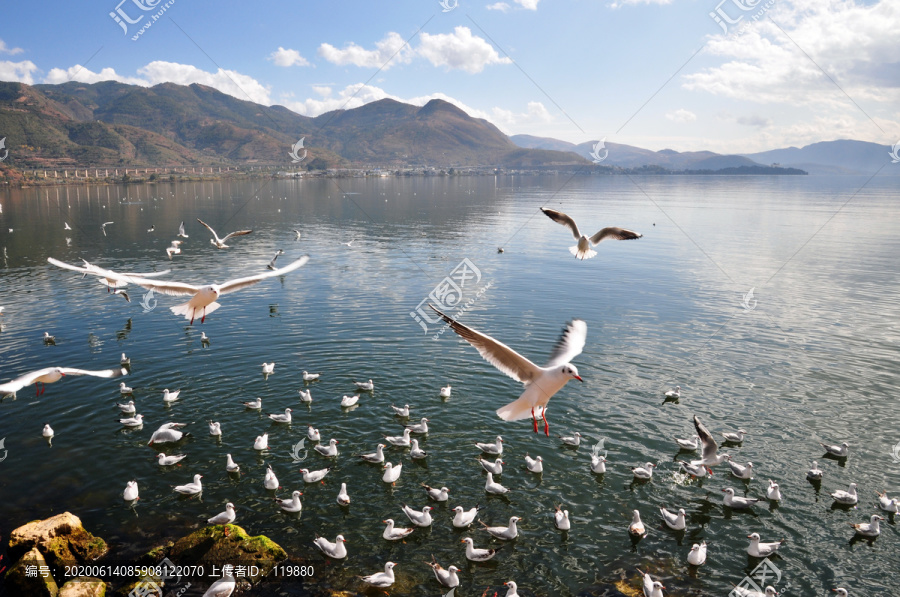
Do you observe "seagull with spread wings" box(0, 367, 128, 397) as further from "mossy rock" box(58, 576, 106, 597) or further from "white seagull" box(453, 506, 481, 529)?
"white seagull" box(453, 506, 481, 529)

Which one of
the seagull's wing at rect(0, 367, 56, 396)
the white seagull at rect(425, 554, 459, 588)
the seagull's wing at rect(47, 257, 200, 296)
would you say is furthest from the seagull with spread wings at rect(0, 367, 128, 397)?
the white seagull at rect(425, 554, 459, 588)

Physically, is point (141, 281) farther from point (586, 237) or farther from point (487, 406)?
point (586, 237)

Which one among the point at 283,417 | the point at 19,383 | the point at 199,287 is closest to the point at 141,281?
the point at 199,287

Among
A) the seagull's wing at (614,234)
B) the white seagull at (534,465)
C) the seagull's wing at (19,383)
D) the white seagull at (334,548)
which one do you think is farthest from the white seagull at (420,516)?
the seagull's wing at (614,234)

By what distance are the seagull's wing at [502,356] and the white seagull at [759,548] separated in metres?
7.83

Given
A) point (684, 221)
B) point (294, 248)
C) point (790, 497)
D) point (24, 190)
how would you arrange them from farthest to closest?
point (24, 190), point (684, 221), point (294, 248), point (790, 497)

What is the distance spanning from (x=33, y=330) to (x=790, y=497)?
124 ft

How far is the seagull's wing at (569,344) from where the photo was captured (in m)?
11.7

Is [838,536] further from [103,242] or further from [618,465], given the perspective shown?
[103,242]

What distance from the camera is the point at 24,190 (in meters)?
144

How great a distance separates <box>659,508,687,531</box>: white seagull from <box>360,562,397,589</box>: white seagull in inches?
309

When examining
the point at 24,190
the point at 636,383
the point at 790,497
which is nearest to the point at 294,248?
the point at 636,383

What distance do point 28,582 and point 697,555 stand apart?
16.3m

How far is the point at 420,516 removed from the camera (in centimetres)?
1444
